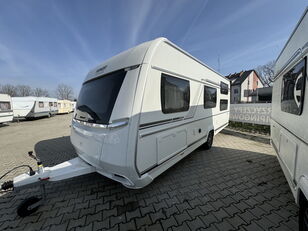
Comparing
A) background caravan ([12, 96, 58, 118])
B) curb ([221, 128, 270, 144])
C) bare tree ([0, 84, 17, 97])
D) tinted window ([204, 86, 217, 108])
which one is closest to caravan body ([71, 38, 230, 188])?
tinted window ([204, 86, 217, 108])

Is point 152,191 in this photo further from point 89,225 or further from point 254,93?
point 254,93

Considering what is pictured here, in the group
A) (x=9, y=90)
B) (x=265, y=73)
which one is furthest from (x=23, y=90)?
(x=265, y=73)

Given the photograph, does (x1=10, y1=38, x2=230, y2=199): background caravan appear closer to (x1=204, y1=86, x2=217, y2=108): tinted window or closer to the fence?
(x1=204, y1=86, x2=217, y2=108): tinted window

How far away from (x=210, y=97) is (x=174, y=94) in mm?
2091

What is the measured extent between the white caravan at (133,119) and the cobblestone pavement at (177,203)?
462mm

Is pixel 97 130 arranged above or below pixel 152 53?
below

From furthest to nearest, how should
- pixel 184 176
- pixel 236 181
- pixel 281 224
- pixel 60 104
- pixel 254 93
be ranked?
pixel 254 93 < pixel 60 104 < pixel 184 176 < pixel 236 181 < pixel 281 224

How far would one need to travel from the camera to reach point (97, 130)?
2.12 meters

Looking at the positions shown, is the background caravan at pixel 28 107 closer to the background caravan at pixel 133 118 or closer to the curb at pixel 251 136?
the background caravan at pixel 133 118

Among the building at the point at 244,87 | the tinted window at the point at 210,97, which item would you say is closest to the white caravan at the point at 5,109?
the tinted window at the point at 210,97

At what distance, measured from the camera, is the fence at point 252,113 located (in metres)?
6.55

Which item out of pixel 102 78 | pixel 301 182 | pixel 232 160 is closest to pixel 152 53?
pixel 102 78

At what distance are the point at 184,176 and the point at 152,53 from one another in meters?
2.65

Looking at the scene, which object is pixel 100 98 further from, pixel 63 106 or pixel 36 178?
pixel 63 106
